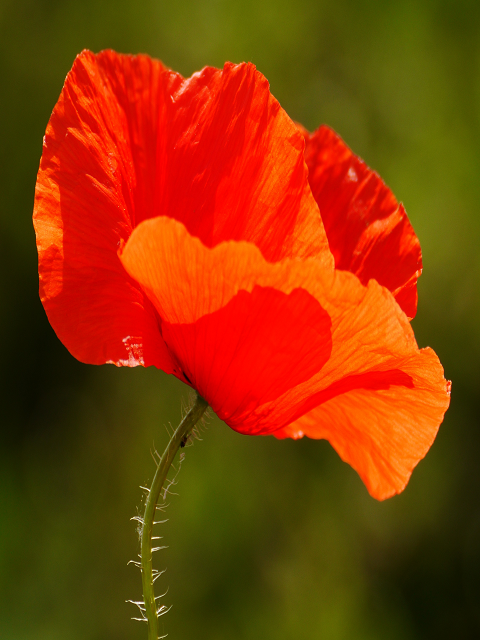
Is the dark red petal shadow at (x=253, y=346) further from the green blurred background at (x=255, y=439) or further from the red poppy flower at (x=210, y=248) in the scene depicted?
the green blurred background at (x=255, y=439)

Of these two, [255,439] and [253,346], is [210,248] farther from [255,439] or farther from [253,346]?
[255,439]

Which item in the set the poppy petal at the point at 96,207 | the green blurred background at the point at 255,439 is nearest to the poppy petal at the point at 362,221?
the poppy petal at the point at 96,207

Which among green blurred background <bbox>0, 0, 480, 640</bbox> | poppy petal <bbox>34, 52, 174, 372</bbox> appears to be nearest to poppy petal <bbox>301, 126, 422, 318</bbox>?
poppy petal <bbox>34, 52, 174, 372</bbox>

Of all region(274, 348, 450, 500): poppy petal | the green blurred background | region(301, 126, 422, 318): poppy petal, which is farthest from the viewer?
the green blurred background

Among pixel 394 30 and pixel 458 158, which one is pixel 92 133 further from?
pixel 394 30

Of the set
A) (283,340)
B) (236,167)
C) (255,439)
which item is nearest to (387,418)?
(283,340)

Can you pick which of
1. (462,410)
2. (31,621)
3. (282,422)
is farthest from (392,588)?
(282,422)

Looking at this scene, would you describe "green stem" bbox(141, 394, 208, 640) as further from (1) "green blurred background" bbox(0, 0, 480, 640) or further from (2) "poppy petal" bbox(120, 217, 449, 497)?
(1) "green blurred background" bbox(0, 0, 480, 640)
